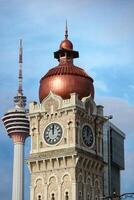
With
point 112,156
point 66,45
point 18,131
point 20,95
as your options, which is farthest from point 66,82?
point 20,95

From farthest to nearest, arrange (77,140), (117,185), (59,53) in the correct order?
(117,185), (59,53), (77,140)

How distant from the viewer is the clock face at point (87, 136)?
3012 inches

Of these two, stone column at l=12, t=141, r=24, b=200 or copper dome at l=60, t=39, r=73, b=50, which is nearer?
copper dome at l=60, t=39, r=73, b=50

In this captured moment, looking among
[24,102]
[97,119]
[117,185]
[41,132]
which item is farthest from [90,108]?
[24,102]

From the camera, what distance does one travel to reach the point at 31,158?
7688 centimetres

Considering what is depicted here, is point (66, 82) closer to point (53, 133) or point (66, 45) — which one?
point (53, 133)

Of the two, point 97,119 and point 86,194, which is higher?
point 97,119

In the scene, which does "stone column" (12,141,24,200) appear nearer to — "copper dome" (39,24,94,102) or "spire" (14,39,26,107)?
"spire" (14,39,26,107)

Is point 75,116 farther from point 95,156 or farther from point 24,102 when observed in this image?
point 24,102

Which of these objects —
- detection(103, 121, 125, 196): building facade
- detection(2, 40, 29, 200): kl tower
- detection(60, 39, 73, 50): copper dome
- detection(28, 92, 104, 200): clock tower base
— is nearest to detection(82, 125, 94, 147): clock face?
detection(28, 92, 104, 200): clock tower base

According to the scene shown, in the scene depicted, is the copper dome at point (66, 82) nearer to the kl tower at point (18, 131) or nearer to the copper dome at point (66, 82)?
the copper dome at point (66, 82)

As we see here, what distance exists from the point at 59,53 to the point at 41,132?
10742 millimetres

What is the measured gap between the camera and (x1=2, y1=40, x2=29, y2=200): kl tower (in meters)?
141

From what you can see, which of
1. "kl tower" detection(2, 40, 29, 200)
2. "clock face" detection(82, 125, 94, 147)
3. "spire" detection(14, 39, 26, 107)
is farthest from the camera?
"spire" detection(14, 39, 26, 107)
